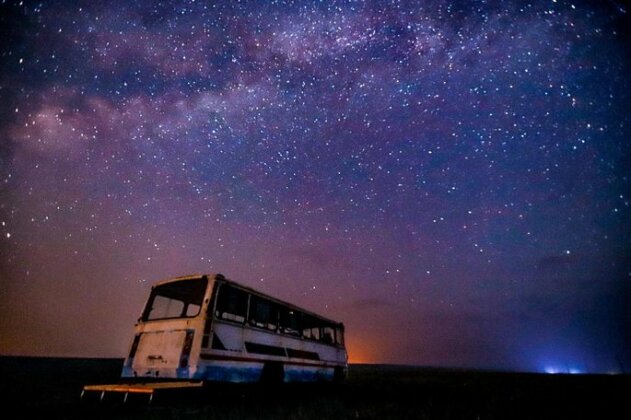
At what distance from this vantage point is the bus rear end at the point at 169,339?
8570mm

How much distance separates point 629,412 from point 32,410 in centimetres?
1401

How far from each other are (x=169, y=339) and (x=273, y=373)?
3642 millimetres

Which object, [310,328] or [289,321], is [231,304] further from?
[310,328]

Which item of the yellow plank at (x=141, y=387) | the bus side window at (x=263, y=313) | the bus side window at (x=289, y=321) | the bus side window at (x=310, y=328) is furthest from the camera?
the bus side window at (x=310, y=328)

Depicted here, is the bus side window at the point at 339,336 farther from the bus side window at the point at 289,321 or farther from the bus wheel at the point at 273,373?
the bus wheel at the point at 273,373

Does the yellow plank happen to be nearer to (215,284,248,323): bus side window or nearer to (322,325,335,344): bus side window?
(215,284,248,323): bus side window

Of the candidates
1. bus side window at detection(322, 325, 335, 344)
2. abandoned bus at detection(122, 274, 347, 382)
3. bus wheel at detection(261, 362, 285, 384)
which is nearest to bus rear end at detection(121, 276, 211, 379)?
abandoned bus at detection(122, 274, 347, 382)

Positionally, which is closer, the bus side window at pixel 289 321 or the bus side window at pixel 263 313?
the bus side window at pixel 263 313

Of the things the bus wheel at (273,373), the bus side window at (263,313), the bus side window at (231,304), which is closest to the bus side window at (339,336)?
the bus wheel at (273,373)

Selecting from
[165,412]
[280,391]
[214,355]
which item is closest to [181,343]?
[214,355]

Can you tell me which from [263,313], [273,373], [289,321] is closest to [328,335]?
[289,321]

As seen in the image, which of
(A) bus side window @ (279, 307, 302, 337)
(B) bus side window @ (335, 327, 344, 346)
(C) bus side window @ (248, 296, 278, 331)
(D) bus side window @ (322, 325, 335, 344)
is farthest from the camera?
(B) bus side window @ (335, 327, 344, 346)

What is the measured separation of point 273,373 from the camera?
11.0m

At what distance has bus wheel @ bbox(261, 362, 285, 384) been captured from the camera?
10596 millimetres
